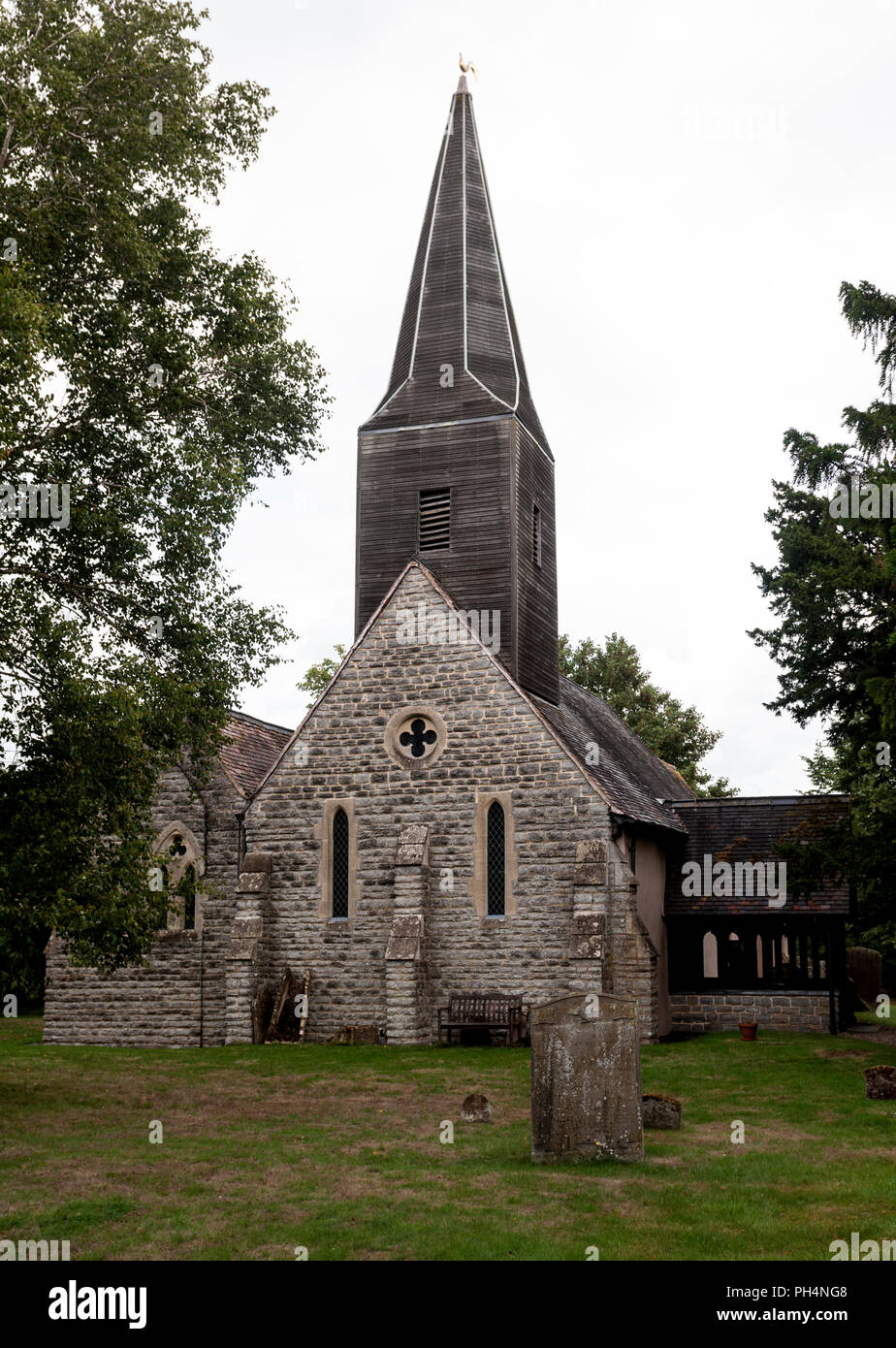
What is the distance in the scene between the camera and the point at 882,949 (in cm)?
3641

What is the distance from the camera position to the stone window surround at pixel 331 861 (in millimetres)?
24734

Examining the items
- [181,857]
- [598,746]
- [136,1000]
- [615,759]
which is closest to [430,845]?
[598,746]

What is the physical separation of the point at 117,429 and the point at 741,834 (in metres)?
17.6

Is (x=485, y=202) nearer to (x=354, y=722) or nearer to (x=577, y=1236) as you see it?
Result: (x=354, y=722)

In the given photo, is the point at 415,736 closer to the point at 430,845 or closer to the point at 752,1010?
the point at 430,845

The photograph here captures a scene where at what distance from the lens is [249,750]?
2956 cm

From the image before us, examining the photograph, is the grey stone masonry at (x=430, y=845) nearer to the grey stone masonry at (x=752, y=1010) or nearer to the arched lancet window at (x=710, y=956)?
the grey stone masonry at (x=752, y=1010)

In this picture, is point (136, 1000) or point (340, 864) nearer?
point (340, 864)

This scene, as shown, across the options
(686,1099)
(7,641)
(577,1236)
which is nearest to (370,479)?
(7,641)

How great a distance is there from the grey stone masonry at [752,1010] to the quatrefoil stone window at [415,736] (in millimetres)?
7937

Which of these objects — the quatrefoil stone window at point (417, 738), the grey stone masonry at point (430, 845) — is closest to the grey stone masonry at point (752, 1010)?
Answer: the grey stone masonry at point (430, 845)
